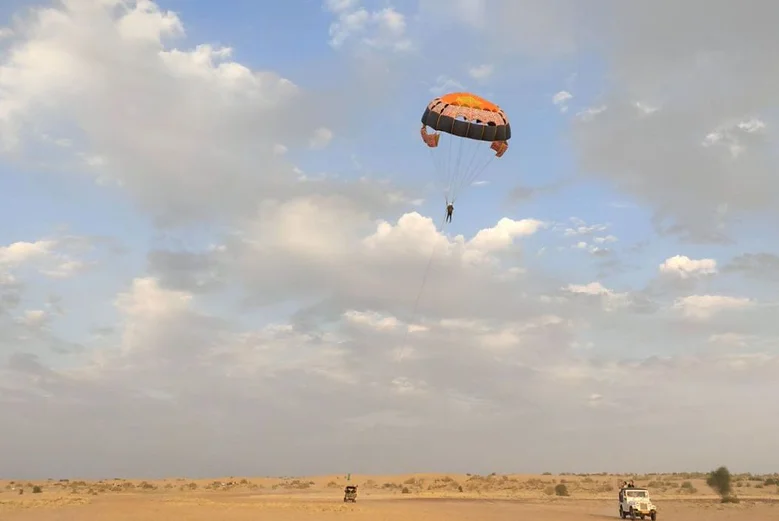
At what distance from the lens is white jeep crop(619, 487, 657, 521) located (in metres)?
37.2

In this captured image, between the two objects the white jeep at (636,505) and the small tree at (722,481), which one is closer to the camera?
the white jeep at (636,505)

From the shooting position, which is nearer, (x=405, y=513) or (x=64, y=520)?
(x=64, y=520)

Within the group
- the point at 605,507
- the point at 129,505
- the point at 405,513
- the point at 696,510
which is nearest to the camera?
the point at 405,513

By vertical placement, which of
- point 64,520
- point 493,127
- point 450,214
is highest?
point 493,127

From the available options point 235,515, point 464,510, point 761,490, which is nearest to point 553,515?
point 464,510

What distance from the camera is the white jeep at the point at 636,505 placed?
37.2 metres

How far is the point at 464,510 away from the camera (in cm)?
4619

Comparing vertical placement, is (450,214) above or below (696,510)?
above

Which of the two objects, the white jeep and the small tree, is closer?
the white jeep

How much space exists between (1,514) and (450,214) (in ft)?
104

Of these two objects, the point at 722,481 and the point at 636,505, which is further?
the point at 722,481

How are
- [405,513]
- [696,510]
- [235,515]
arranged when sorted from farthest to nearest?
1. [696,510]
2. [405,513]
3. [235,515]

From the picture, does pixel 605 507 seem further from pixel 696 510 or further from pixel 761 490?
pixel 761 490

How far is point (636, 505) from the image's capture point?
3738 centimetres
